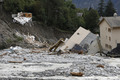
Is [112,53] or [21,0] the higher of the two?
[21,0]

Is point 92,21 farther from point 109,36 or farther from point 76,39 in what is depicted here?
point 76,39

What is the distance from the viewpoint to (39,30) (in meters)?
49.1

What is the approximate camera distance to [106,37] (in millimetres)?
36094

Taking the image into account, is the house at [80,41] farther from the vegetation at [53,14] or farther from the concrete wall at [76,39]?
the vegetation at [53,14]

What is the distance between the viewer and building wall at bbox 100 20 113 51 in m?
34.8

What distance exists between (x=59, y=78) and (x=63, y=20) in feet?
130

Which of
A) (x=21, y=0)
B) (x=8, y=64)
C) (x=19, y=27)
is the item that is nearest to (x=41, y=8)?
(x=21, y=0)

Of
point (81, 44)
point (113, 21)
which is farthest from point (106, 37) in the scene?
point (81, 44)

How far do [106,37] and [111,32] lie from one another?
2043 millimetres

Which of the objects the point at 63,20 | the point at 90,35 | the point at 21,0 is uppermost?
the point at 21,0

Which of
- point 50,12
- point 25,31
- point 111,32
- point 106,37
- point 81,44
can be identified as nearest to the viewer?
point 81,44

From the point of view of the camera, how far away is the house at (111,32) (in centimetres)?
3384

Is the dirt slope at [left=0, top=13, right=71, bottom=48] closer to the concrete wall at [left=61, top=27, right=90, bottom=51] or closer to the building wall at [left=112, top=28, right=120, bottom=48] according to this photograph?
the concrete wall at [left=61, top=27, right=90, bottom=51]

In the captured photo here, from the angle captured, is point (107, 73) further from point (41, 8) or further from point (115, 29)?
point (41, 8)
